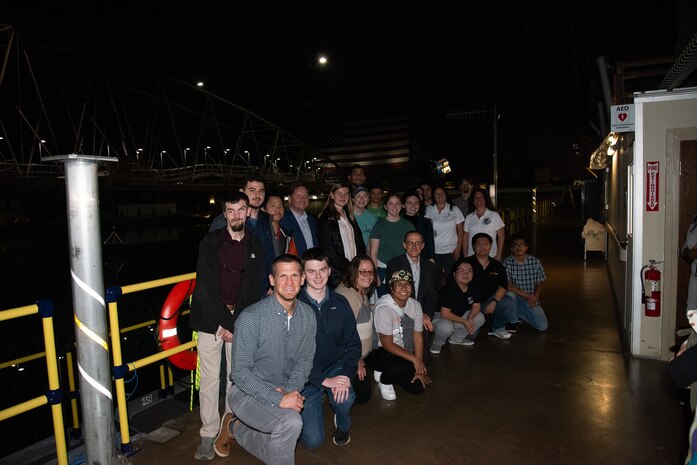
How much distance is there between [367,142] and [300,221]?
42024 millimetres

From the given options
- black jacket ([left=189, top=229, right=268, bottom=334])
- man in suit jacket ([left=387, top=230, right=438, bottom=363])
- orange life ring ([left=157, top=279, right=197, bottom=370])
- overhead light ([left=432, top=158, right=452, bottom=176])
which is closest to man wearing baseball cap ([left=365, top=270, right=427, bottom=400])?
man in suit jacket ([left=387, top=230, right=438, bottom=363])

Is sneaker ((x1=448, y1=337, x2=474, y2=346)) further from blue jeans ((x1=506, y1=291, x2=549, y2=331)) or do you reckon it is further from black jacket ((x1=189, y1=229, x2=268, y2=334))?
black jacket ((x1=189, y1=229, x2=268, y2=334))

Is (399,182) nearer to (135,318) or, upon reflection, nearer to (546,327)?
(135,318)

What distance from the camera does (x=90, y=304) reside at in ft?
8.27

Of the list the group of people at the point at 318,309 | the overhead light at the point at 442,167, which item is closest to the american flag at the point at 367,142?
the overhead light at the point at 442,167

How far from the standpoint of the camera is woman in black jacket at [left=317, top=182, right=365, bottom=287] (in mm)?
4605

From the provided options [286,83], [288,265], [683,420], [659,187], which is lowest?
[683,420]

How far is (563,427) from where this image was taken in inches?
132

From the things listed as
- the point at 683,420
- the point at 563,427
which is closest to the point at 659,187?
the point at 683,420

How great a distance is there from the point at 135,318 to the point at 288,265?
10.6 meters

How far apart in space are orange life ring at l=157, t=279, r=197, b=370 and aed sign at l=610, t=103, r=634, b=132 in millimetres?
4447

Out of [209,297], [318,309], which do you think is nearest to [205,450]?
[209,297]

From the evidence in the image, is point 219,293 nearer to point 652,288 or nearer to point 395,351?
point 395,351

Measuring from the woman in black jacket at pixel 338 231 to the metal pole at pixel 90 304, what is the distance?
231cm
